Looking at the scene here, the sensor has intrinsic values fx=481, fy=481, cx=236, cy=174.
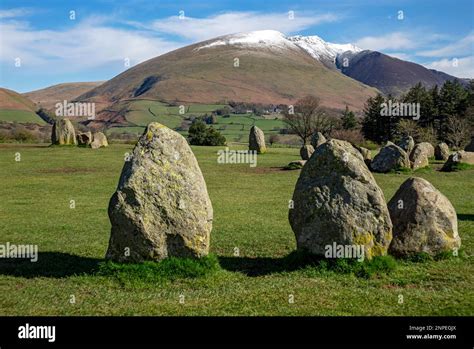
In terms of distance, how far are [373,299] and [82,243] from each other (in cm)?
989

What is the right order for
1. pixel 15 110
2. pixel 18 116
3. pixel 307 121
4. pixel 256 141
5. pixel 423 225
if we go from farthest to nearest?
pixel 15 110 < pixel 18 116 < pixel 307 121 < pixel 256 141 < pixel 423 225

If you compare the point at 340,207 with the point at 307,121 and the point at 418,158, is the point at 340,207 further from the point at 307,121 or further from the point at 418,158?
the point at 307,121

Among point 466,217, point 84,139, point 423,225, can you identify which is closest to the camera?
point 423,225

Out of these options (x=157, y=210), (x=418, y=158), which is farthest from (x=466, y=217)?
(x=418, y=158)

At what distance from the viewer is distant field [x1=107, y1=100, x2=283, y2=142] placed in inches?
3961

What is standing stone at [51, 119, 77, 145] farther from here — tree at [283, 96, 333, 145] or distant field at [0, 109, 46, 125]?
distant field at [0, 109, 46, 125]

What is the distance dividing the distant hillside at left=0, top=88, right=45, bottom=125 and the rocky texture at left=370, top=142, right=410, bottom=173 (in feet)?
339

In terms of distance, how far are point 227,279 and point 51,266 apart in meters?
4.99

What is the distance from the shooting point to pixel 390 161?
37.1 m

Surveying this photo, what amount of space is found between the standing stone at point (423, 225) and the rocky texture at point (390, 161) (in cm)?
2413

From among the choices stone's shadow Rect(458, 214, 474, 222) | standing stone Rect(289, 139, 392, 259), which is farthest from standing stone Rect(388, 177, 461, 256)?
stone's shadow Rect(458, 214, 474, 222)

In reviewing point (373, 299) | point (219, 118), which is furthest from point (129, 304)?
point (219, 118)

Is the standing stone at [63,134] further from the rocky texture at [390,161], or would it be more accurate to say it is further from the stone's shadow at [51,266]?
the stone's shadow at [51,266]

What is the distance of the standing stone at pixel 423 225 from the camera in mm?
12945
